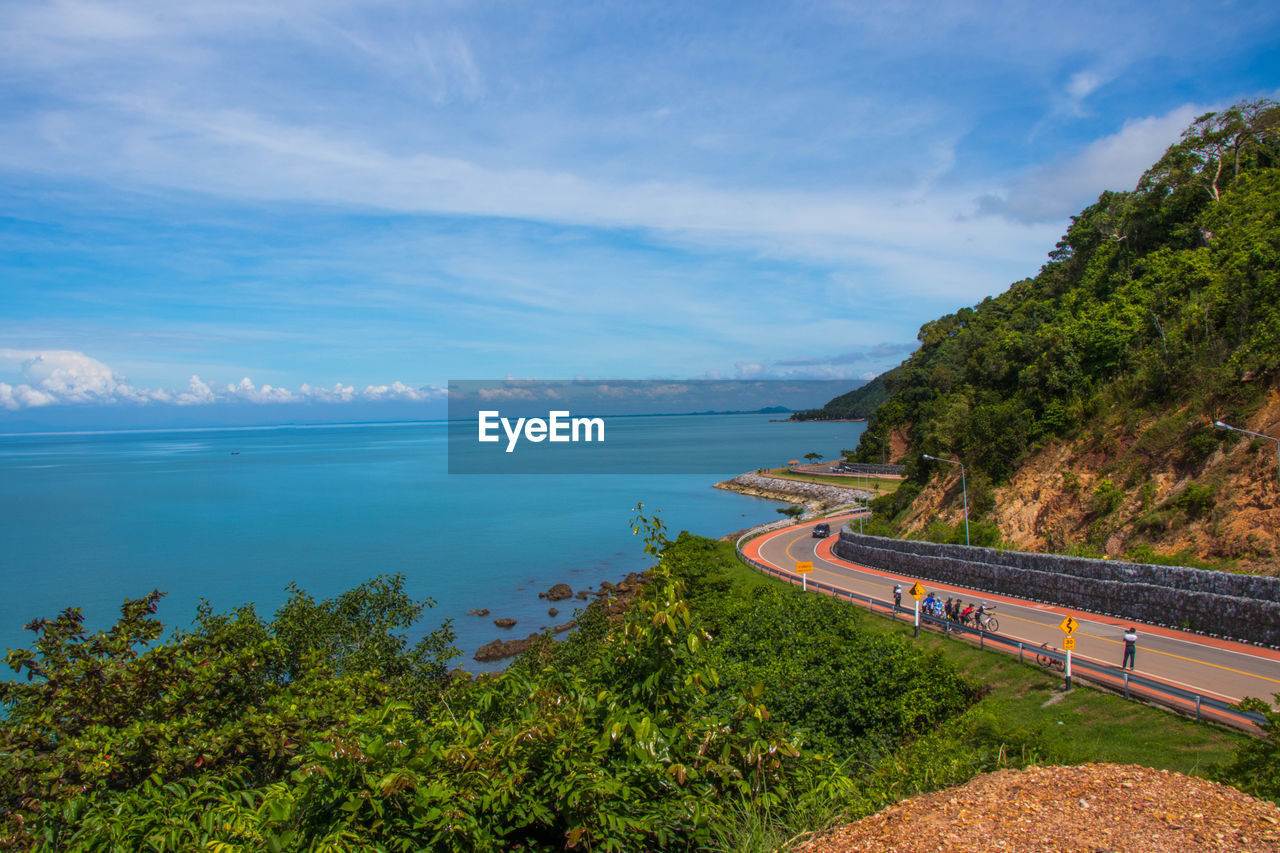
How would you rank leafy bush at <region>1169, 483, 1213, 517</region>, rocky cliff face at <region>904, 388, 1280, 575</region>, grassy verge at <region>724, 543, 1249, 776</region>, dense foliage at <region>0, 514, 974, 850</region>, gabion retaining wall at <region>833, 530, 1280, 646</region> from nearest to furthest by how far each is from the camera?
1. dense foliage at <region>0, 514, 974, 850</region>
2. grassy verge at <region>724, 543, 1249, 776</region>
3. gabion retaining wall at <region>833, 530, 1280, 646</region>
4. rocky cliff face at <region>904, 388, 1280, 575</region>
5. leafy bush at <region>1169, 483, 1213, 517</region>

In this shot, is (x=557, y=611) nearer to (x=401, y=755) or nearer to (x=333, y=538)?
(x=333, y=538)

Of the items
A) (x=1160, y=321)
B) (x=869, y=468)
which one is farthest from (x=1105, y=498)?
(x=869, y=468)

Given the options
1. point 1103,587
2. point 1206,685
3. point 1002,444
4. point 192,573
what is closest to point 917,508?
point 1002,444

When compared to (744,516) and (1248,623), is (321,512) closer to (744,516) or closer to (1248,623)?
(744,516)

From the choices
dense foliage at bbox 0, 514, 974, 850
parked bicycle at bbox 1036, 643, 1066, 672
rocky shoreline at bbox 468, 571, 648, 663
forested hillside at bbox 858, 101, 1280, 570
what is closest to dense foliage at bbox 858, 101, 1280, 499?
forested hillside at bbox 858, 101, 1280, 570

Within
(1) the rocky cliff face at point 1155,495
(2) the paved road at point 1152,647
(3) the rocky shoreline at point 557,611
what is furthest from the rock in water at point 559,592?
(1) the rocky cliff face at point 1155,495

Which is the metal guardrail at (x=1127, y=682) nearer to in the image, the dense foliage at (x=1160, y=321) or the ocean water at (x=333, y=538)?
the ocean water at (x=333, y=538)

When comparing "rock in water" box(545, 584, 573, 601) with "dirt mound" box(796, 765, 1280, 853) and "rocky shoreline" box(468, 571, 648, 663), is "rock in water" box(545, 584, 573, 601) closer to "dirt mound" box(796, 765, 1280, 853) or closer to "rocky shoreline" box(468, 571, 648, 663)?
"rocky shoreline" box(468, 571, 648, 663)
